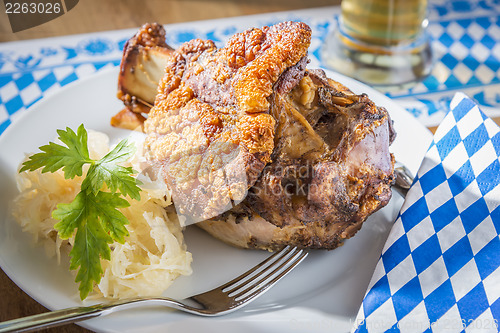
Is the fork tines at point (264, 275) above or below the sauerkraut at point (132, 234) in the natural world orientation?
below

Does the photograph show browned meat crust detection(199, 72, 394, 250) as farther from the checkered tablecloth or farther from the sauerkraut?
the checkered tablecloth

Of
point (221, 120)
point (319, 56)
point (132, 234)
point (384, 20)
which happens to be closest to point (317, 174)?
point (221, 120)

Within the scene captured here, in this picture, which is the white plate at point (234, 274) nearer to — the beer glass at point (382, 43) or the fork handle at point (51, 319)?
the fork handle at point (51, 319)

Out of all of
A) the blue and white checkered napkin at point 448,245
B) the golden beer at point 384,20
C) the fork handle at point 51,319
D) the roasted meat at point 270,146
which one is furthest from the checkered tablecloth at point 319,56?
the fork handle at point 51,319

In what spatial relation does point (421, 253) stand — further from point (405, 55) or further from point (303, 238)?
point (405, 55)

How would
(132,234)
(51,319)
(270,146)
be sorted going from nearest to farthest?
(51,319)
(270,146)
(132,234)

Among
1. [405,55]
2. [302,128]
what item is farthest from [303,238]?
[405,55]

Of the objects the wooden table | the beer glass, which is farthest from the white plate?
the wooden table

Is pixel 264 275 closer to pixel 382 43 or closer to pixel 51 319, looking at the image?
pixel 51 319
